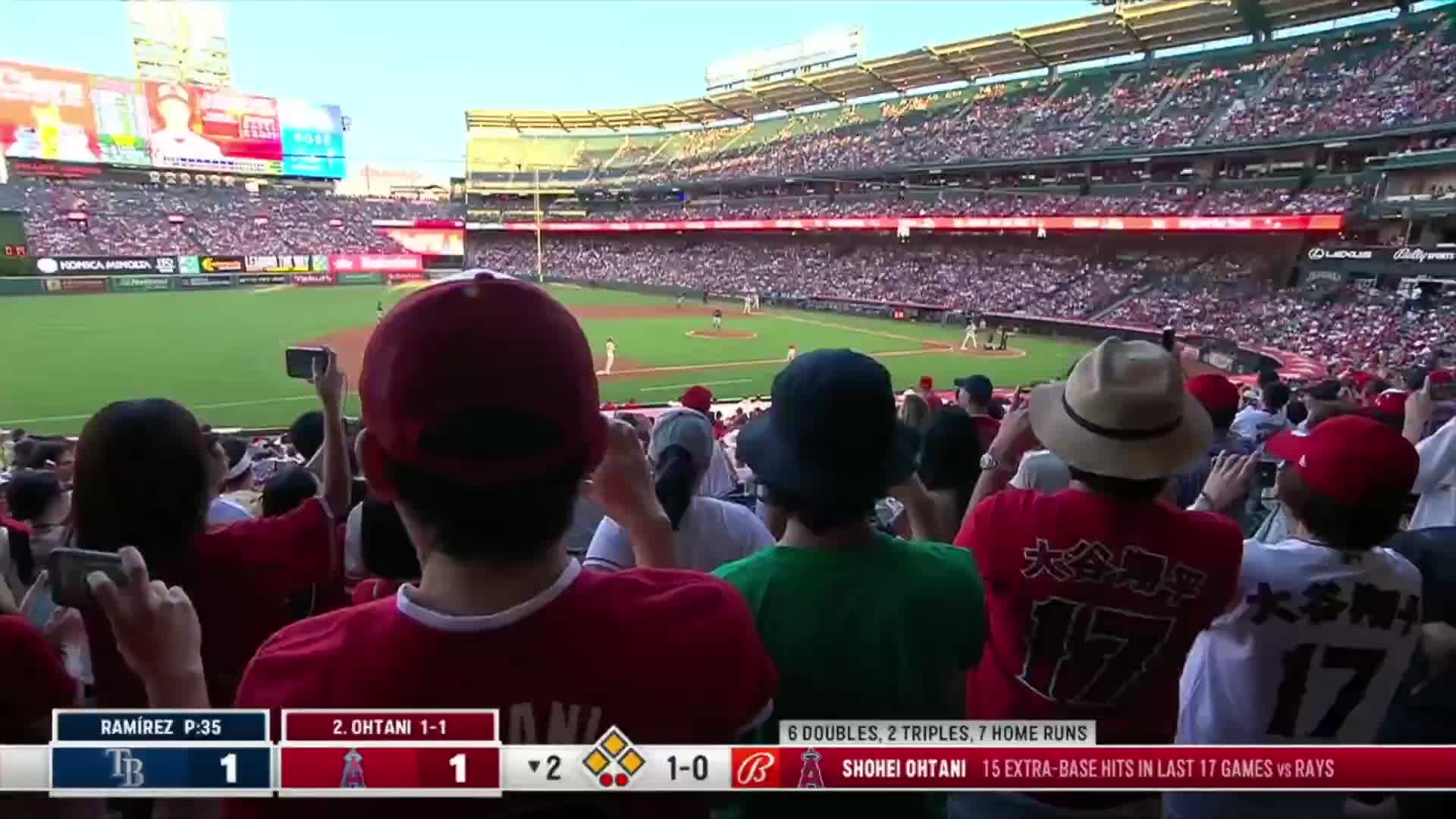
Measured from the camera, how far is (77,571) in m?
1.44

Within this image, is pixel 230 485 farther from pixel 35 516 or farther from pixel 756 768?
pixel 756 768

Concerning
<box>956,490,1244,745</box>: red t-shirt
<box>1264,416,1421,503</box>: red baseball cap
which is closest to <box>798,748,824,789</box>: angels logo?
<box>956,490,1244,745</box>: red t-shirt

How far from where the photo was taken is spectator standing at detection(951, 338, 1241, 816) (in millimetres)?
1983

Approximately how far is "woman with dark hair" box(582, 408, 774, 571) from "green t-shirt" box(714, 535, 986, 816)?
99 centimetres

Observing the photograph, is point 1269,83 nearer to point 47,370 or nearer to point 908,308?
point 908,308

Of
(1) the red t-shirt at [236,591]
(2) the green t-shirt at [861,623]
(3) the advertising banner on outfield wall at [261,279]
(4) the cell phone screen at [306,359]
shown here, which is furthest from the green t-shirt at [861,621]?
(3) the advertising banner on outfield wall at [261,279]

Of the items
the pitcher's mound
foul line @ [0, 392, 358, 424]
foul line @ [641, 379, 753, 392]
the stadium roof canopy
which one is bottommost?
foul line @ [641, 379, 753, 392]

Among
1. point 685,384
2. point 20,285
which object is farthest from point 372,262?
point 685,384

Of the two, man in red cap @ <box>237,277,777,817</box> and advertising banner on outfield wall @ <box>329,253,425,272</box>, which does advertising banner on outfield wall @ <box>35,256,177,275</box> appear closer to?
advertising banner on outfield wall @ <box>329,253,425,272</box>

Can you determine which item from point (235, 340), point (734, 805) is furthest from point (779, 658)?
point (235, 340)

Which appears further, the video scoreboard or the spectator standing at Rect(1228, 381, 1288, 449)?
the spectator standing at Rect(1228, 381, 1288, 449)

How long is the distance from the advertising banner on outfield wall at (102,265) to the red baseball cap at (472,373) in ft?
168

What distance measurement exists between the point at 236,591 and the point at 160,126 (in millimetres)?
66821

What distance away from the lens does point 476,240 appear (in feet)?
249
